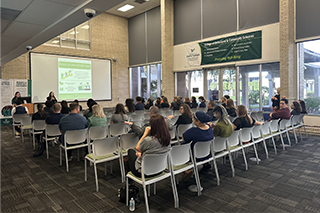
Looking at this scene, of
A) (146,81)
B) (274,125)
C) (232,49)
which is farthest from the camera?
(146,81)

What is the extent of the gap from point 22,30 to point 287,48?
8.79 meters

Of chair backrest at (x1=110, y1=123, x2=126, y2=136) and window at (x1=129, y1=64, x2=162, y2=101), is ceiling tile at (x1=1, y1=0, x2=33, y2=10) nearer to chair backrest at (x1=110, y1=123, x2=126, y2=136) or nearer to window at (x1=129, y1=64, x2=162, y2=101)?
chair backrest at (x1=110, y1=123, x2=126, y2=136)

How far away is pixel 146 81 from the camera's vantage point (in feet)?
52.6

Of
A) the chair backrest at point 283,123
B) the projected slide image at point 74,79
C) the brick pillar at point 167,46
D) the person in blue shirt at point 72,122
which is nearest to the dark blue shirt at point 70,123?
the person in blue shirt at point 72,122

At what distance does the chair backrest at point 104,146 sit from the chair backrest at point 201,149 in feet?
4.55

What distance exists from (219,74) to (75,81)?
883 cm

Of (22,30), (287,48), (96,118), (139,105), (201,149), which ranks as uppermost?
(287,48)

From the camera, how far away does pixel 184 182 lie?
12.8 ft

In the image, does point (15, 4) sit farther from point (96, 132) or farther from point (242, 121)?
point (242, 121)

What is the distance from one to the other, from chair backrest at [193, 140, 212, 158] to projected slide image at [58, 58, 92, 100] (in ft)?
40.1

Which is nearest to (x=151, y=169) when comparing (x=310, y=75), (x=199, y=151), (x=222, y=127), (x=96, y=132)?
(x=199, y=151)

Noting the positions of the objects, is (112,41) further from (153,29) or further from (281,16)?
(281,16)

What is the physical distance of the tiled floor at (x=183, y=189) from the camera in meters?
3.08

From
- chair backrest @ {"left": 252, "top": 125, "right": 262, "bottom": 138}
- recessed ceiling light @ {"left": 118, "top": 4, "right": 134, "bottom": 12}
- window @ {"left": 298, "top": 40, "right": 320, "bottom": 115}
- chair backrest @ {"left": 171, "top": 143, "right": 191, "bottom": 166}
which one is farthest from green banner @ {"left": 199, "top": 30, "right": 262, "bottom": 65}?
chair backrest @ {"left": 171, "top": 143, "right": 191, "bottom": 166}
